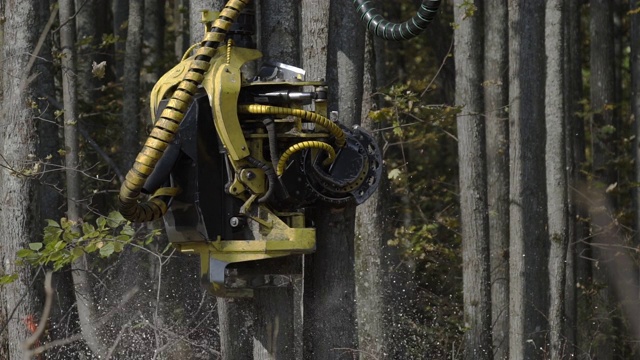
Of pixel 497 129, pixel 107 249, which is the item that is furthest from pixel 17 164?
pixel 497 129

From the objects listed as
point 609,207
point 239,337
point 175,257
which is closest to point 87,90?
point 175,257

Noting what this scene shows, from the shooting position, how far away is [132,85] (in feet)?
62.5

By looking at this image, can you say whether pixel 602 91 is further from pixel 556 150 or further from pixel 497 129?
pixel 556 150

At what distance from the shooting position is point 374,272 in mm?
14961

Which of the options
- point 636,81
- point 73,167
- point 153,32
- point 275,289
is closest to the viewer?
point 275,289

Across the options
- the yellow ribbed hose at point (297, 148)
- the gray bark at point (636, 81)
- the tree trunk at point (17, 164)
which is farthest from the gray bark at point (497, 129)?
the yellow ribbed hose at point (297, 148)

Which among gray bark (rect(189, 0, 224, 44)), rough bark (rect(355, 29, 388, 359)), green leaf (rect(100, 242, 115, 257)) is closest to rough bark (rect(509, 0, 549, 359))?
rough bark (rect(355, 29, 388, 359))

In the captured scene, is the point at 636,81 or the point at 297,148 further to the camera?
the point at 636,81

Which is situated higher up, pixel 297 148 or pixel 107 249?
pixel 297 148

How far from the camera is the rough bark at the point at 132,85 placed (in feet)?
61.7

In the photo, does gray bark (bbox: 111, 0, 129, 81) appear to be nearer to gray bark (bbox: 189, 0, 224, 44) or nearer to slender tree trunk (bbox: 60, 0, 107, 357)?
slender tree trunk (bbox: 60, 0, 107, 357)

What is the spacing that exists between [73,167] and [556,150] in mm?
6149

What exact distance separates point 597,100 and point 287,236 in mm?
14076

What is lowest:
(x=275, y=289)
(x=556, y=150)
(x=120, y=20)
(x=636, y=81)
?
(x=275, y=289)
